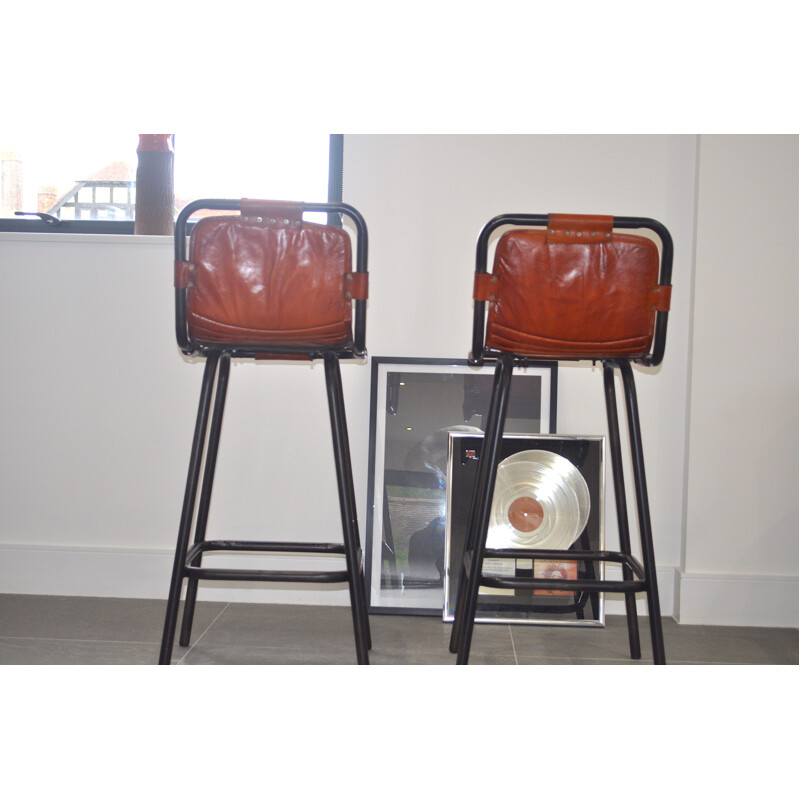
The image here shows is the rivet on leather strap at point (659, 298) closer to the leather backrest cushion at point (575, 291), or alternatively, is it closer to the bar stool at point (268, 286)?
the leather backrest cushion at point (575, 291)

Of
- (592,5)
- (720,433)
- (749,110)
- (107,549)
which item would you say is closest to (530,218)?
(592,5)

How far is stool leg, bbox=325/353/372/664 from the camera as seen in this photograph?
185 centimetres

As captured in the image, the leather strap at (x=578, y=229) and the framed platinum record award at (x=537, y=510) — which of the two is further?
the framed platinum record award at (x=537, y=510)

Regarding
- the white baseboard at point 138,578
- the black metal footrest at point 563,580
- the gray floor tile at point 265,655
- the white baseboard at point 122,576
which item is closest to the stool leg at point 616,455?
the black metal footrest at point 563,580

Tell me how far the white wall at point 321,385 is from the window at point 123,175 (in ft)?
0.82

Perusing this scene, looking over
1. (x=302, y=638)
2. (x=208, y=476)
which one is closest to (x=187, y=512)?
(x=208, y=476)

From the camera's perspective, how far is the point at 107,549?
2.66m

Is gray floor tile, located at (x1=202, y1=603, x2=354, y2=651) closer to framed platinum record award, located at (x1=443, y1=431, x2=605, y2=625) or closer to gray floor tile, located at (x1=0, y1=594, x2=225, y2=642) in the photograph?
gray floor tile, located at (x1=0, y1=594, x2=225, y2=642)

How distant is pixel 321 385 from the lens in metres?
2.65

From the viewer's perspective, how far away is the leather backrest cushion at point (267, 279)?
1.78 meters

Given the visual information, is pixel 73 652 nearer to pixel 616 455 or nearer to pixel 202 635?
pixel 202 635

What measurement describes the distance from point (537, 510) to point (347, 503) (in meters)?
0.84
